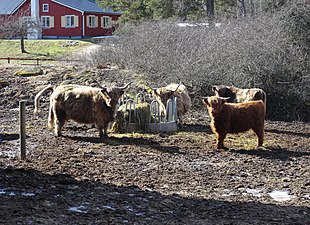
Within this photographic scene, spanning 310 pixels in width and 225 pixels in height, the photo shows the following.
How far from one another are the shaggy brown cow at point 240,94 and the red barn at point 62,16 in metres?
38.0

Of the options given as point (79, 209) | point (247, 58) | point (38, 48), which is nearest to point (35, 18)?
point (38, 48)

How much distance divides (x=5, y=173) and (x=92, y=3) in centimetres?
4965

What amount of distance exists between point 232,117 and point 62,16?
43517mm

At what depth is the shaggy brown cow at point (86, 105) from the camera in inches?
523

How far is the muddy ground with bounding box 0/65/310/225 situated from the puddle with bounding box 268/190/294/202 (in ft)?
0.05

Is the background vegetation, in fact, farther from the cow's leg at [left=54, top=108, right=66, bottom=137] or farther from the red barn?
the red barn

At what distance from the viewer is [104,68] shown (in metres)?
24.7

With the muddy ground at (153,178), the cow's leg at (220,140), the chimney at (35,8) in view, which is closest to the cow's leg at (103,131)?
the muddy ground at (153,178)

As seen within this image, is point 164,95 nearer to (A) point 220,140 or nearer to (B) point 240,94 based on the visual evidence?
(B) point 240,94

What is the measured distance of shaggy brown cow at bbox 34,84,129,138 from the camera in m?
13.3

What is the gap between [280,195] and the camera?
29.2ft

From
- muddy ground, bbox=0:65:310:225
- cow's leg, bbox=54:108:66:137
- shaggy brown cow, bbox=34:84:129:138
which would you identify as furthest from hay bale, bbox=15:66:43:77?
cow's leg, bbox=54:108:66:137

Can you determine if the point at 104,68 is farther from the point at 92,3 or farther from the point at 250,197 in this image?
the point at 92,3

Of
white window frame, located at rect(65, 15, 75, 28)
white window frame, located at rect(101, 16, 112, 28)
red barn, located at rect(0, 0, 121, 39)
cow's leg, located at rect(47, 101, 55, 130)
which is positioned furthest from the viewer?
white window frame, located at rect(101, 16, 112, 28)
